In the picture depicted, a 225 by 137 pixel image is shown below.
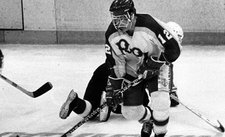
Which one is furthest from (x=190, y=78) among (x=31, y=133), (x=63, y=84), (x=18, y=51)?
(x=18, y=51)

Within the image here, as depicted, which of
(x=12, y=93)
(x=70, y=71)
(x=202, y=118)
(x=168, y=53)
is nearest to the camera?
(x=168, y=53)

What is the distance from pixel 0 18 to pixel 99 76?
12.3 feet

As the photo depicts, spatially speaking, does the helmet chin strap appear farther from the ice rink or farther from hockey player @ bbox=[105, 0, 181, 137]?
the ice rink

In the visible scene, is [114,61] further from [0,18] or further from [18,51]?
[0,18]

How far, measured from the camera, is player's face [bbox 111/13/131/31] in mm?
2535

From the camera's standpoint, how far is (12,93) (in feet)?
13.2

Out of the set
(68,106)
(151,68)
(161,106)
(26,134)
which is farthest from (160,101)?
(26,134)

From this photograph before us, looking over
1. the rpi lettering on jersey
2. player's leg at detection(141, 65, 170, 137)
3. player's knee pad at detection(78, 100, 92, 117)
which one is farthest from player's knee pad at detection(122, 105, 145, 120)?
player's knee pad at detection(78, 100, 92, 117)

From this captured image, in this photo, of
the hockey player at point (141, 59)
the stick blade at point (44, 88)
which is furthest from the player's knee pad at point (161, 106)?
the stick blade at point (44, 88)

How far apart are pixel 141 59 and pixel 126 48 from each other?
15 centimetres

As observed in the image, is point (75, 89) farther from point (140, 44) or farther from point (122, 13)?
point (122, 13)

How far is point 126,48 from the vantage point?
266 cm

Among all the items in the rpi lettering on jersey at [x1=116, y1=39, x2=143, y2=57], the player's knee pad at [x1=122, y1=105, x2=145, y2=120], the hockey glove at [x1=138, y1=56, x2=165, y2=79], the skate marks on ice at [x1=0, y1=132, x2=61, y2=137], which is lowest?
the skate marks on ice at [x1=0, y1=132, x2=61, y2=137]

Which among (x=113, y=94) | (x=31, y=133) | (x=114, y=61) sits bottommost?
(x=31, y=133)
